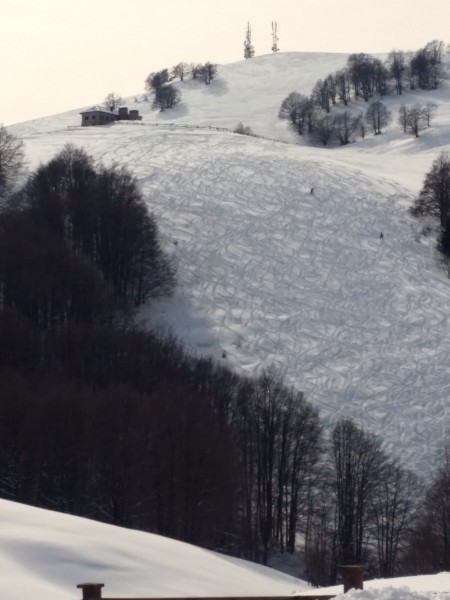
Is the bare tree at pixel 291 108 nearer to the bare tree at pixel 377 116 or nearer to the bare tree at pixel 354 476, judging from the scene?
the bare tree at pixel 377 116

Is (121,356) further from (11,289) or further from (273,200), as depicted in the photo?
(273,200)

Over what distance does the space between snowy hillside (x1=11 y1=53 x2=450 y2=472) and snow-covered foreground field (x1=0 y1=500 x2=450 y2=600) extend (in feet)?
101

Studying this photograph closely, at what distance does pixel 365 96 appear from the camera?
5551 inches

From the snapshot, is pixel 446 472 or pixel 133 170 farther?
pixel 133 170

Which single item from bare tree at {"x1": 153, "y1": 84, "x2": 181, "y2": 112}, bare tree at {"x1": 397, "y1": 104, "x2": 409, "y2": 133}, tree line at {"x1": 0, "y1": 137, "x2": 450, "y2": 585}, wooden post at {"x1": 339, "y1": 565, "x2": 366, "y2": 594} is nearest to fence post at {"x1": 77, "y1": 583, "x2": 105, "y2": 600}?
wooden post at {"x1": 339, "y1": 565, "x2": 366, "y2": 594}

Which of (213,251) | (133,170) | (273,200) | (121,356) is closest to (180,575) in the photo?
(121,356)

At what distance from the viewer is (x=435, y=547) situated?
42656 millimetres

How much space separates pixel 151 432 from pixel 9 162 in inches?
1644

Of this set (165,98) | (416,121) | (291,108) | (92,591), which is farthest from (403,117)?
(92,591)

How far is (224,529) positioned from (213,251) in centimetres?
2857

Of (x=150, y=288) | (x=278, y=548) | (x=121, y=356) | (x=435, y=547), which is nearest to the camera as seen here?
(x=435, y=547)

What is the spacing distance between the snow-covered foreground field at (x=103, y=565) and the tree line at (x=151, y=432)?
1736 centimetres

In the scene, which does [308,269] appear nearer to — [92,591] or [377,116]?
[92,591]

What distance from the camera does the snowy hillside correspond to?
5888cm
